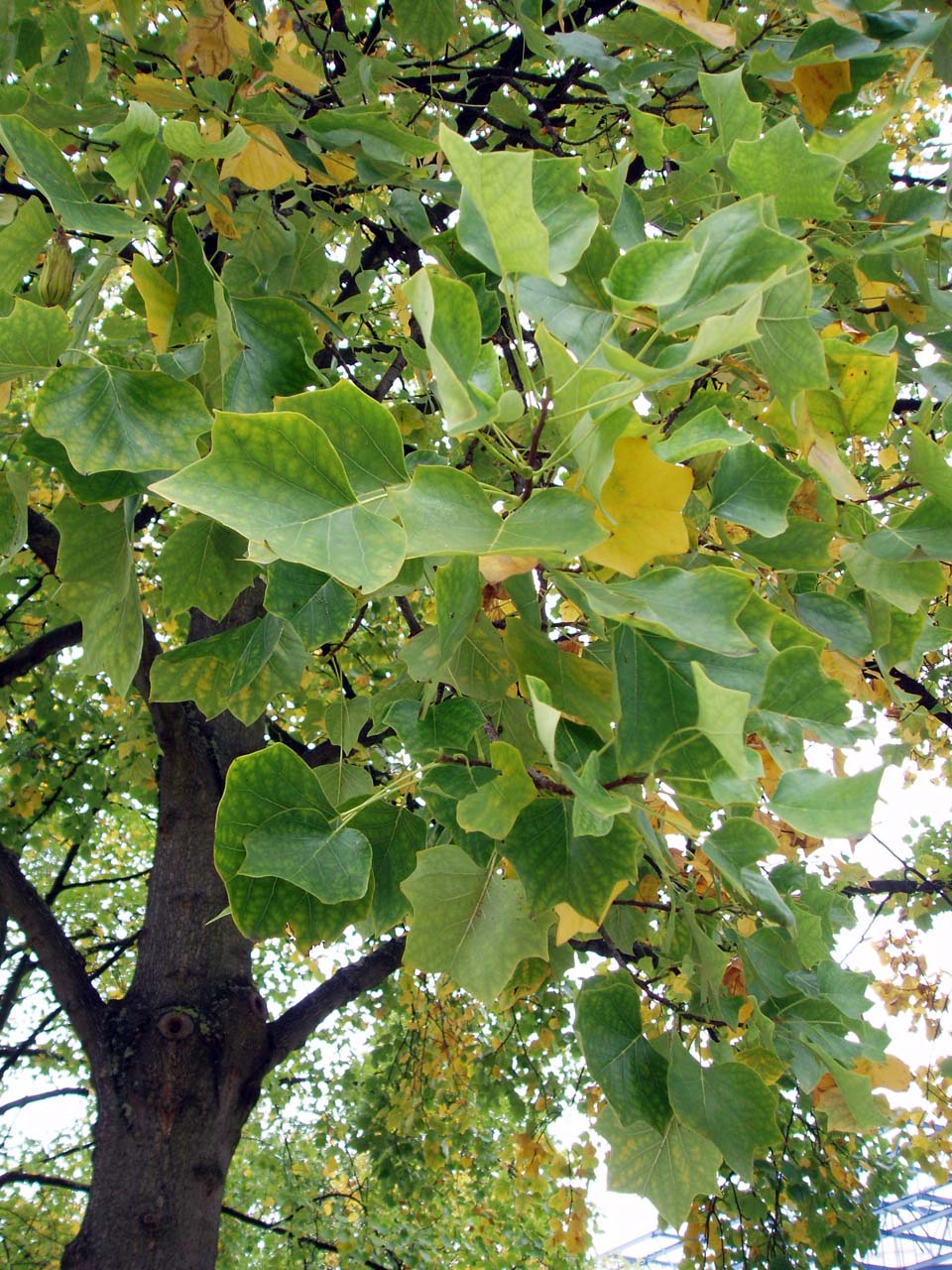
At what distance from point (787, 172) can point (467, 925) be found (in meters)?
0.80

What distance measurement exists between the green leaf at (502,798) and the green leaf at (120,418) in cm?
41

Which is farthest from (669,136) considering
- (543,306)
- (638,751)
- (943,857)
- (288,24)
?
(943,857)

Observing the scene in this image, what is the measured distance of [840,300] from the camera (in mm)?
1524

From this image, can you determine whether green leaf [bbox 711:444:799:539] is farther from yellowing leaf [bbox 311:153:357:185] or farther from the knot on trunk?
the knot on trunk

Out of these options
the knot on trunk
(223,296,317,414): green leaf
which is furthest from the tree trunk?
(223,296,317,414): green leaf

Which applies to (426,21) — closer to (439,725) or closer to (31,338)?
(31,338)

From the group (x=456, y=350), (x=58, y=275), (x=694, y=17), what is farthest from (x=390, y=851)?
(x=694, y=17)

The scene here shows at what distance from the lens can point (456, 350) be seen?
2.32 ft

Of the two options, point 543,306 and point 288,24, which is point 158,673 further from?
point 288,24

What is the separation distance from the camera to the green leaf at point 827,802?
0.69 metres

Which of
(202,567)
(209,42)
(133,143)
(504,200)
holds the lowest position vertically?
(504,200)

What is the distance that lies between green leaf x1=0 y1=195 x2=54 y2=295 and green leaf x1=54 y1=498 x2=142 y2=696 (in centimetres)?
27

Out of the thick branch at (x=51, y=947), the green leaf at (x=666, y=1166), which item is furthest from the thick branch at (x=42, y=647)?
the green leaf at (x=666, y=1166)

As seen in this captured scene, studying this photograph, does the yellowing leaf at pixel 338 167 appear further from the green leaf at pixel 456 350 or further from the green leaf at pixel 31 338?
the green leaf at pixel 456 350
